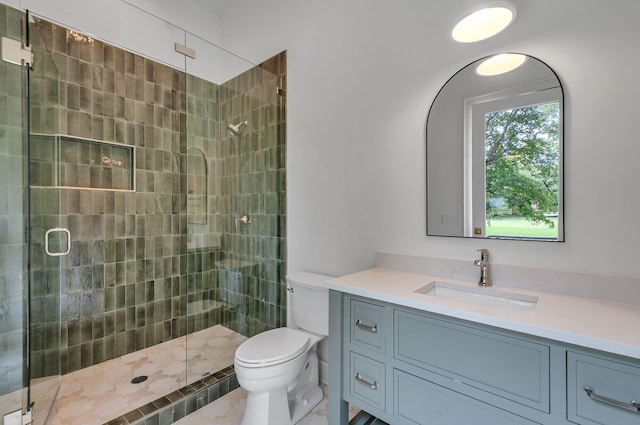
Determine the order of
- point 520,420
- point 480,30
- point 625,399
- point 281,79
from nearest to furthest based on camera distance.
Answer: point 625,399 → point 520,420 → point 480,30 → point 281,79

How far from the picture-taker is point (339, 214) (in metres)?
1.99

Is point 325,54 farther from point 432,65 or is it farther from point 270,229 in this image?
point 270,229

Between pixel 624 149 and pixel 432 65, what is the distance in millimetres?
919

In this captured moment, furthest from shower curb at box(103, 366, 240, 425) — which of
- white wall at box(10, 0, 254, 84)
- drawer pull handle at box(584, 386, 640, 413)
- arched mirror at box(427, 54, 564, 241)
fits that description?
white wall at box(10, 0, 254, 84)

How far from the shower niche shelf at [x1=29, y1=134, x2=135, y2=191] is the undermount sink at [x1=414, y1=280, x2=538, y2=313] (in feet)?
7.66

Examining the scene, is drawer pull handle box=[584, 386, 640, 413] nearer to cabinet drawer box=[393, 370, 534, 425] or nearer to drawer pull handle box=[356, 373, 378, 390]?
cabinet drawer box=[393, 370, 534, 425]

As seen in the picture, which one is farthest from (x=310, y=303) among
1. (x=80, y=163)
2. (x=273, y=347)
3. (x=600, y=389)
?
(x=80, y=163)

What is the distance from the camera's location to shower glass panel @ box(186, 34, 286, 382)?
7.64ft

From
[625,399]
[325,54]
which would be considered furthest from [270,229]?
[625,399]

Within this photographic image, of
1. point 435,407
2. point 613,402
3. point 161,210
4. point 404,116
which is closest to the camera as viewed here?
point 613,402

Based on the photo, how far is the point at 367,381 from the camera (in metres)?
1.32

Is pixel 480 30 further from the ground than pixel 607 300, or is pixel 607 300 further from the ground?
pixel 480 30

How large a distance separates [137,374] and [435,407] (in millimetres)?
2029

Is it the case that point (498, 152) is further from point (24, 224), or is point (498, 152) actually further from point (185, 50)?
point (24, 224)
